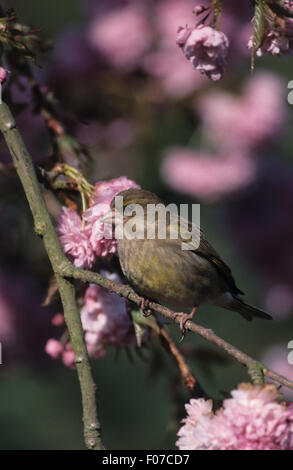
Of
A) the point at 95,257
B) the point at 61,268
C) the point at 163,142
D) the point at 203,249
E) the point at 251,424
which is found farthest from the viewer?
the point at 163,142

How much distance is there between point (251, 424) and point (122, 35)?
255 centimetres

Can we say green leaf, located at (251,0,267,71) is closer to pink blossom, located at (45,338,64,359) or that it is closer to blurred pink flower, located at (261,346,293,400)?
pink blossom, located at (45,338,64,359)

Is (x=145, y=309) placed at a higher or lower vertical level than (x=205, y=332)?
higher

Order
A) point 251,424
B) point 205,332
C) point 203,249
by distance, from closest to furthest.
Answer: point 251,424 < point 205,332 < point 203,249

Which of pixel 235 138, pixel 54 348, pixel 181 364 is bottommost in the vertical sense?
pixel 181 364

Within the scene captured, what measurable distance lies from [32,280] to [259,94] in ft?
5.36

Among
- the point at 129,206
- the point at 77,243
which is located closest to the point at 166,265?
the point at 129,206

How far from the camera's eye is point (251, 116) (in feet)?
12.5

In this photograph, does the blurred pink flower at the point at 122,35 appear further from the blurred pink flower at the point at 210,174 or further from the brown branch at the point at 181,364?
the brown branch at the point at 181,364

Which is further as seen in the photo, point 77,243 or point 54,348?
point 54,348

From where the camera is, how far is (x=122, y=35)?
3.52 m

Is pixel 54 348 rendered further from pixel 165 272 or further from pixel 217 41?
pixel 217 41

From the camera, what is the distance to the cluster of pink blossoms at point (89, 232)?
187 centimetres

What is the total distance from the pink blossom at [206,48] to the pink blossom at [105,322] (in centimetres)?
69
